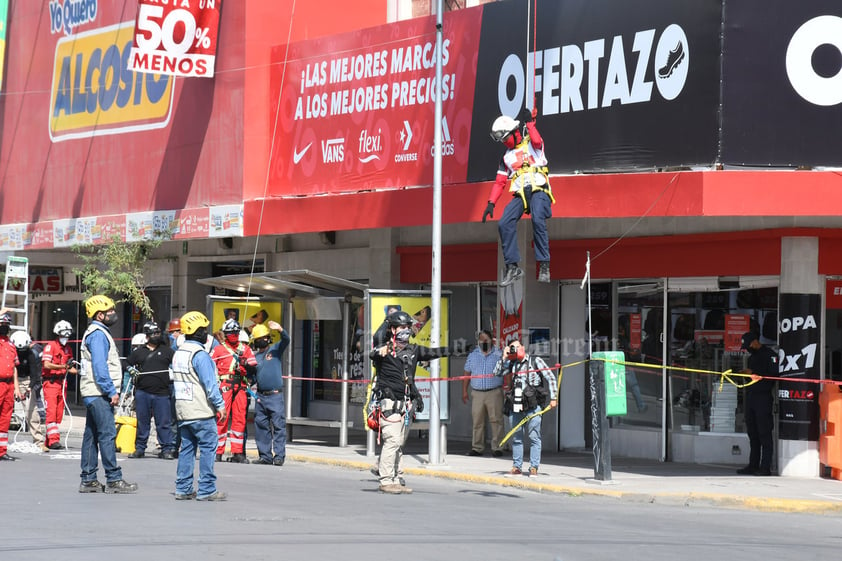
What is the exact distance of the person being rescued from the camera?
18.0 meters

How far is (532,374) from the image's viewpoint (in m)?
16.7

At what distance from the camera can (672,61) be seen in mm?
17094

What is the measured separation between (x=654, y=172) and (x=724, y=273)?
2.21 m

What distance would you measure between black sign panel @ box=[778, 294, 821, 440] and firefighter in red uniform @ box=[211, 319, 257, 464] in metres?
7.45

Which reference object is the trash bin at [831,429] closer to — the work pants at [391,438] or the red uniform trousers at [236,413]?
the work pants at [391,438]

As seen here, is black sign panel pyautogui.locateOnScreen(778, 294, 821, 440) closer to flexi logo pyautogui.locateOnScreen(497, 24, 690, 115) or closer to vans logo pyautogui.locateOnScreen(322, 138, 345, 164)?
flexi logo pyautogui.locateOnScreen(497, 24, 690, 115)

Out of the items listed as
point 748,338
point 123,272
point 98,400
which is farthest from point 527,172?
point 123,272

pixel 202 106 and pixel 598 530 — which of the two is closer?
pixel 598 530

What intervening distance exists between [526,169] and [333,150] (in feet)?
19.3

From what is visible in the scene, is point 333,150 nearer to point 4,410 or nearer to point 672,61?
point 672,61

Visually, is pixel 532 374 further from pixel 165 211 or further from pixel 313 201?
pixel 165 211

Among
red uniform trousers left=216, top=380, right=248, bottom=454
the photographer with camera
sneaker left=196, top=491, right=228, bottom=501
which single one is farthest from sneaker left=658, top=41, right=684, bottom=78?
sneaker left=196, top=491, right=228, bottom=501

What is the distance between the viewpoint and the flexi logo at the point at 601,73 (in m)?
17.1

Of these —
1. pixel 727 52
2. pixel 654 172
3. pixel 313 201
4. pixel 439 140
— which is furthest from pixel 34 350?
pixel 727 52
